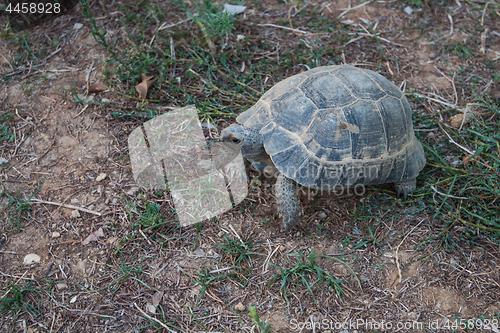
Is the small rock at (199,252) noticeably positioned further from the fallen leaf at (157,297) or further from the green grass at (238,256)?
the fallen leaf at (157,297)

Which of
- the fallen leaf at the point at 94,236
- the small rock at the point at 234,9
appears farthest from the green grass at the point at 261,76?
the fallen leaf at the point at 94,236

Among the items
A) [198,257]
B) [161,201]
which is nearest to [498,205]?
[198,257]

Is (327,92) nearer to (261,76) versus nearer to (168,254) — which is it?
(261,76)

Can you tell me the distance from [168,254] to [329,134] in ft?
5.58

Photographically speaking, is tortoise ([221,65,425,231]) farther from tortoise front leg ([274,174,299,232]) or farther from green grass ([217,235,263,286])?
green grass ([217,235,263,286])

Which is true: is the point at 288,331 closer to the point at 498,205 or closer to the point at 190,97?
the point at 498,205

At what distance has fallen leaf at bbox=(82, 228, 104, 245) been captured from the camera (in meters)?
2.83

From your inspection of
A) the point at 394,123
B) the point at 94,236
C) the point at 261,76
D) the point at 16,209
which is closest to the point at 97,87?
the point at 16,209

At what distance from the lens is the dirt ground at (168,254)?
250cm

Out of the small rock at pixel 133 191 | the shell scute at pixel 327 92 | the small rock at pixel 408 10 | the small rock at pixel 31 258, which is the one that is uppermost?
the shell scute at pixel 327 92

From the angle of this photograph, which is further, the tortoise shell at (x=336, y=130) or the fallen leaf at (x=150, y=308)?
the tortoise shell at (x=336, y=130)

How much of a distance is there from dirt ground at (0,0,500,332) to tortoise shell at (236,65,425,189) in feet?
1.42

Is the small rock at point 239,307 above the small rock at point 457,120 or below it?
below

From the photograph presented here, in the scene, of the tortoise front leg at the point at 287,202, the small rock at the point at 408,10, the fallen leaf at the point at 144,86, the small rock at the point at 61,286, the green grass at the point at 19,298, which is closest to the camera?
the green grass at the point at 19,298
